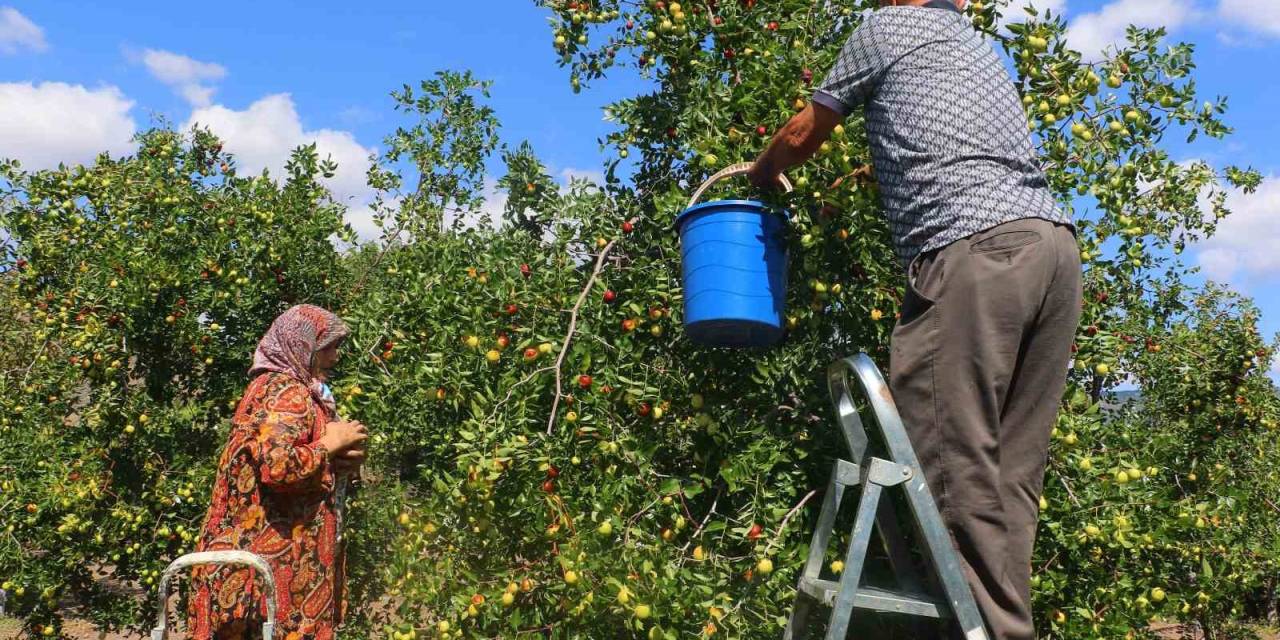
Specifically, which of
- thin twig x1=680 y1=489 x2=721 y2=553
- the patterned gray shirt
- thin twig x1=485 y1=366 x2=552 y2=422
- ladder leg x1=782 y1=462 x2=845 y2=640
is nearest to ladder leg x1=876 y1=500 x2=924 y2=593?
ladder leg x1=782 y1=462 x2=845 y2=640

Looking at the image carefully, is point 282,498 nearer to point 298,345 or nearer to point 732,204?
point 298,345

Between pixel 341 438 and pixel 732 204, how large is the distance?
150 centimetres

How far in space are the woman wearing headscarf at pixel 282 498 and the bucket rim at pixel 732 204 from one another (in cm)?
136

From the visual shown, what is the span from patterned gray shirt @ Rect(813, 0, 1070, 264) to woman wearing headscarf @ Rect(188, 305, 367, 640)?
1.86m

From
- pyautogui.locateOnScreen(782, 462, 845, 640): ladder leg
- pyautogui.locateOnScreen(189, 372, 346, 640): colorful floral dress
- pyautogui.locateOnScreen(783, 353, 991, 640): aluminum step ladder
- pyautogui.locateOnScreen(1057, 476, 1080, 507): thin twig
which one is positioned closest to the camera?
pyautogui.locateOnScreen(783, 353, 991, 640): aluminum step ladder

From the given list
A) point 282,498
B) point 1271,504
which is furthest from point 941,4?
point 1271,504

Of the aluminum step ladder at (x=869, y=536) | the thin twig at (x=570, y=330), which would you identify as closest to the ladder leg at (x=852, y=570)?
the aluminum step ladder at (x=869, y=536)

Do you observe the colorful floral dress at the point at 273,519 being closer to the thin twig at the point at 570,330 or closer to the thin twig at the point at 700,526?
the thin twig at the point at 570,330

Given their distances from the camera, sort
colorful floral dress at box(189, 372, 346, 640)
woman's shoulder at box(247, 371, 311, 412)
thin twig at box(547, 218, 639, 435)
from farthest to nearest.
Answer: woman's shoulder at box(247, 371, 311, 412), colorful floral dress at box(189, 372, 346, 640), thin twig at box(547, 218, 639, 435)

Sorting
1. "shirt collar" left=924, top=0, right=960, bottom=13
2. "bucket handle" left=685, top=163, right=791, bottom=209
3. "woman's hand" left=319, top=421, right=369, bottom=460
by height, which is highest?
"shirt collar" left=924, top=0, right=960, bottom=13

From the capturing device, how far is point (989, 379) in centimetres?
190

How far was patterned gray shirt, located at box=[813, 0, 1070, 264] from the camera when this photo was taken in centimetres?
200

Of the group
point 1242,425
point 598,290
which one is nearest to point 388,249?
point 598,290

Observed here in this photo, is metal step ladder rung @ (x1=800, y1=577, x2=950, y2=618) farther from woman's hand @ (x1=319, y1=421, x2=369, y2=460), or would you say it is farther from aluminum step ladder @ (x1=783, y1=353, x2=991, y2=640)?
woman's hand @ (x1=319, y1=421, x2=369, y2=460)
